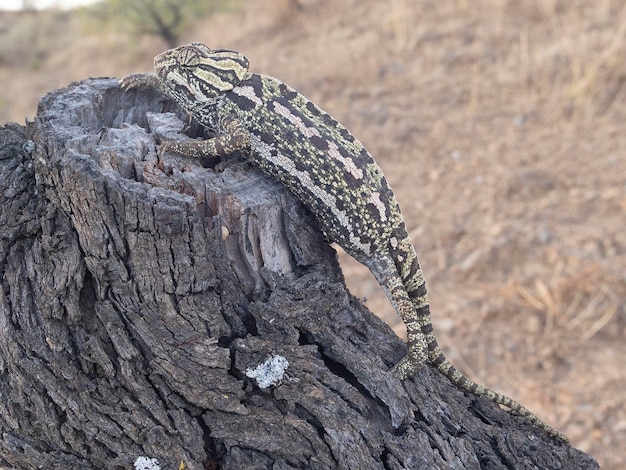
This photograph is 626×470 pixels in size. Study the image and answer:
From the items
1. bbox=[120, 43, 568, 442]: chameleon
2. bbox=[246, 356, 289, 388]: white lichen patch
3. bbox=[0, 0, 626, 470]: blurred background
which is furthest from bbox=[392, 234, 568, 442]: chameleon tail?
bbox=[0, 0, 626, 470]: blurred background

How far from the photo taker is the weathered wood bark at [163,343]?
2.36 meters

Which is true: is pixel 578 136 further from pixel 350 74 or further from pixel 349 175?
pixel 349 175

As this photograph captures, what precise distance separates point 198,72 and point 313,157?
3.16 ft

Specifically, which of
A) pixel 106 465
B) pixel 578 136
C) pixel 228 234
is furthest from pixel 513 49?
pixel 106 465

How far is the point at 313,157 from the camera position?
324 centimetres

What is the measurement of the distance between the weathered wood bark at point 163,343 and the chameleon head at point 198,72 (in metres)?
0.97

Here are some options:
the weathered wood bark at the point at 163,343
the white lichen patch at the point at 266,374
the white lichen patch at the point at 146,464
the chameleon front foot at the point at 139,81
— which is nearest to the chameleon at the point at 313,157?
the chameleon front foot at the point at 139,81

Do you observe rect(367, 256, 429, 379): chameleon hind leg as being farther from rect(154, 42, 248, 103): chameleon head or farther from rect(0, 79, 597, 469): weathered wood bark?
rect(154, 42, 248, 103): chameleon head

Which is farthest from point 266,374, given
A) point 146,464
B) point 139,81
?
point 139,81

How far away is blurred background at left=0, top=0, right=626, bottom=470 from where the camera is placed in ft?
19.5

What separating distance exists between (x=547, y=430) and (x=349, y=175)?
1.68m

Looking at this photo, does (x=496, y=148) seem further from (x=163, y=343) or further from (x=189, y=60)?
A: (x=163, y=343)

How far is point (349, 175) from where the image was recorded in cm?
324

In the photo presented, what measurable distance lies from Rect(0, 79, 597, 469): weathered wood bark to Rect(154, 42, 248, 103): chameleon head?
0.97 m
